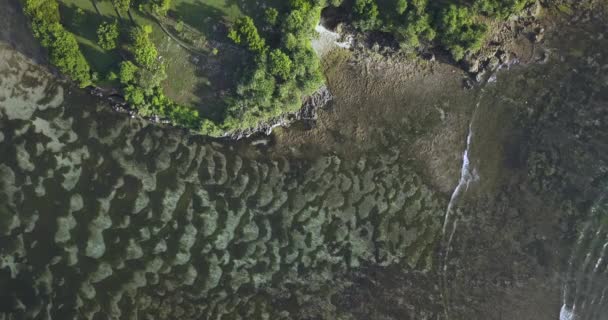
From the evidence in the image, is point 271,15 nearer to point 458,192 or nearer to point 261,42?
point 261,42

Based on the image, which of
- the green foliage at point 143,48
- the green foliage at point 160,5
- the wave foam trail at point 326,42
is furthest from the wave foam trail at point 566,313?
the green foliage at point 160,5

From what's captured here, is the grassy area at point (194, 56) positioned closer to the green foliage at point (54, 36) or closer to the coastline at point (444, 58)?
the green foliage at point (54, 36)

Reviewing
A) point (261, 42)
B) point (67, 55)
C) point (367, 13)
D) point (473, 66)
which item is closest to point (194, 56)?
point (261, 42)

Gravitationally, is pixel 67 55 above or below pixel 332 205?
above

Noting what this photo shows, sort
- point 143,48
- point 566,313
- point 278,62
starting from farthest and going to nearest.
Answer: point 566,313 → point 143,48 → point 278,62

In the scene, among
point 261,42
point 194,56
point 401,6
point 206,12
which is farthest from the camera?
point 194,56

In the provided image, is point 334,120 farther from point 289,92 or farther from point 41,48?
point 41,48

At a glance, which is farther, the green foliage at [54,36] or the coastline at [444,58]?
the coastline at [444,58]
